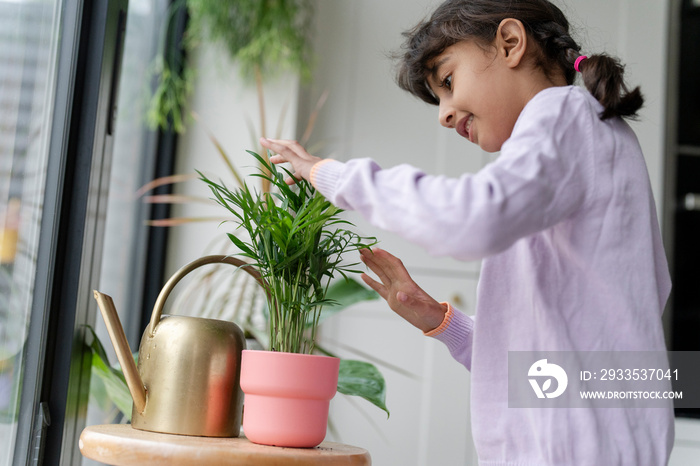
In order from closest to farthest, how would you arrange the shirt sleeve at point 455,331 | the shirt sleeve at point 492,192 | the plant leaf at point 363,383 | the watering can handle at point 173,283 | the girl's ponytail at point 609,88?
the shirt sleeve at point 492,192, the girl's ponytail at point 609,88, the watering can handle at point 173,283, the shirt sleeve at point 455,331, the plant leaf at point 363,383

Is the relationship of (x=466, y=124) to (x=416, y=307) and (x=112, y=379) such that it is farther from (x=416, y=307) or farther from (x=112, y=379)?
(x=112, y=379)

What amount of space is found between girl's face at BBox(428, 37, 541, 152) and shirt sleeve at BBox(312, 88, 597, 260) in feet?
Result: 0.44

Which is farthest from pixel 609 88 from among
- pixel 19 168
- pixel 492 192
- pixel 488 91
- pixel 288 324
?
pixel 19 168

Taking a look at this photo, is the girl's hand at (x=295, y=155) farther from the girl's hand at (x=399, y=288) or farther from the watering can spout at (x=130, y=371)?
the watering can spout at (x=130, y=371)

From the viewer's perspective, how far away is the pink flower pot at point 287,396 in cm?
82

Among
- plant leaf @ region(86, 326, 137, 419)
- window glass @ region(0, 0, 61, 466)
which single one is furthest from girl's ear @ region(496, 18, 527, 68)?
plant leaf @ region(86, 326, 137, 419)

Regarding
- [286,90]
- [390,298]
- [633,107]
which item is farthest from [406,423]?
[633,107]

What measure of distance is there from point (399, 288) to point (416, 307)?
39mm

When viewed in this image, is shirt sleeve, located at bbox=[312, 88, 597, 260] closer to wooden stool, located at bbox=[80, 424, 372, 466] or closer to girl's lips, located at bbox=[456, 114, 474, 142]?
girl's lips, located at bbox=[456, 114, 474, 142]

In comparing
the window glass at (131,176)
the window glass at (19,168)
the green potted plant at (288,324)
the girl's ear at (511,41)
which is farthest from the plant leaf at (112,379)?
the girl's ear at (511,41)

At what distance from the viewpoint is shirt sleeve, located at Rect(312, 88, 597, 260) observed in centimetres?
67

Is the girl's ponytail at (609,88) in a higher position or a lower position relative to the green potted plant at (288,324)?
higher

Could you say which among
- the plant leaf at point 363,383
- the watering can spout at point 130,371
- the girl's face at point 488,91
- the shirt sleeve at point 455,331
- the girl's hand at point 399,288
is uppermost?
the girl's face at point 488,91

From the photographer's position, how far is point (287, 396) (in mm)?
821
